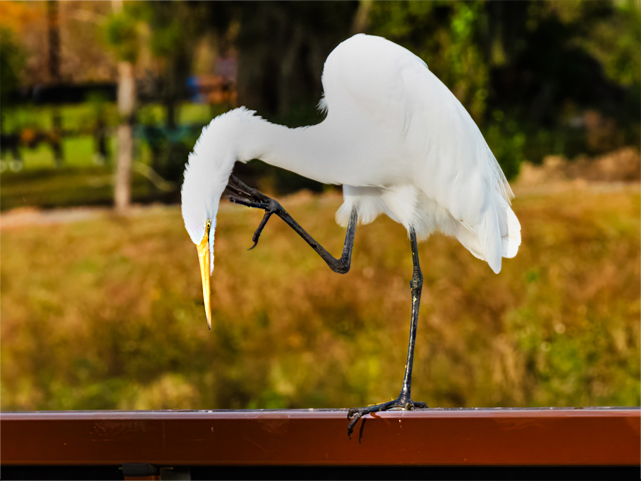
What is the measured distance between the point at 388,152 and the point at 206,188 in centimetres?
56

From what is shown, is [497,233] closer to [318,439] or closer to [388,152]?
[388,152]

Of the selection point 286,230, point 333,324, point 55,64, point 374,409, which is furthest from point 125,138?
point 374,409

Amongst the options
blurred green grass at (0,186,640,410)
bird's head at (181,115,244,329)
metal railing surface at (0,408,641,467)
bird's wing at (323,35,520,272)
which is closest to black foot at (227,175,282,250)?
bird's head at (181,115,244,329)

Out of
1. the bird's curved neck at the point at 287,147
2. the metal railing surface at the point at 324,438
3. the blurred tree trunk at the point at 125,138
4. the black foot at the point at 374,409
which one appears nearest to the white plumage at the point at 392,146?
the bird's curved neck at the point at 287,147

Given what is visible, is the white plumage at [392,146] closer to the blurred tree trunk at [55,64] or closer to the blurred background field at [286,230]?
the blurred background field at [286,230]

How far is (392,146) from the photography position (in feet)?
6.53

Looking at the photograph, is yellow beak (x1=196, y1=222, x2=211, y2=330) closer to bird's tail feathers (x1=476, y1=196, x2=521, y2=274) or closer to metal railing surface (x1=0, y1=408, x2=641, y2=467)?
metal railing surface (x1=0, y1=408, x2=641, y2=467)

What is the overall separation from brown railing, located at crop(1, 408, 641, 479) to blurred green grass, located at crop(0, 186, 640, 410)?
333cm

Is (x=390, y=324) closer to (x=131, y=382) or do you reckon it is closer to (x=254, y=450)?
(x=131, y=382)

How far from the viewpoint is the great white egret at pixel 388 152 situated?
6.22 feet

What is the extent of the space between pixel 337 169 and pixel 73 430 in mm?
916

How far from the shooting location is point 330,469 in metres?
1.48

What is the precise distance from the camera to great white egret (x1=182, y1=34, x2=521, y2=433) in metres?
1.90

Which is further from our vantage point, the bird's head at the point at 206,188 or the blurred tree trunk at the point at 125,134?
the blurred tree trunk at the point at 125,134
